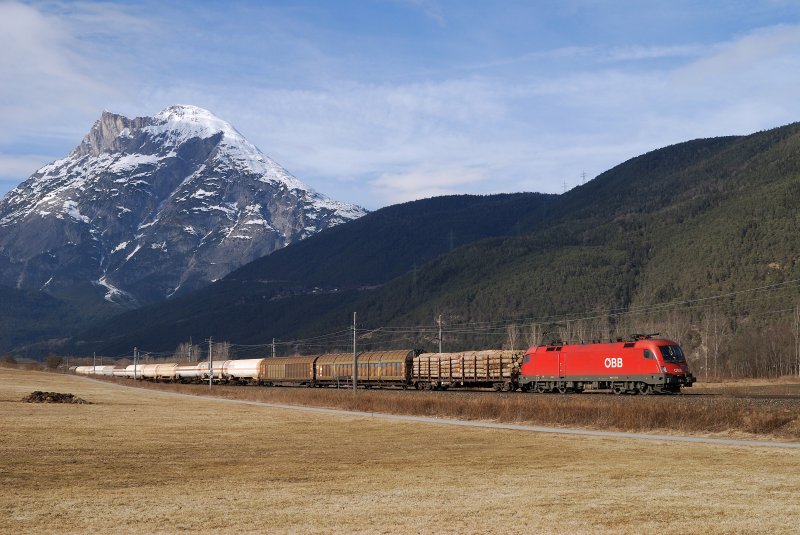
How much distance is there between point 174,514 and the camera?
68.3 ft

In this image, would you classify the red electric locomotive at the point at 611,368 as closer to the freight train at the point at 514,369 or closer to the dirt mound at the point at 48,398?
the freight train at the point at 514,369

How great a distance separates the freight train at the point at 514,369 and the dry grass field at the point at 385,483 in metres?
20.9

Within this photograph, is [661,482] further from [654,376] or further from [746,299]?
[746,299]

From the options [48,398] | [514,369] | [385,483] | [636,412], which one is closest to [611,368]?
[514,369]

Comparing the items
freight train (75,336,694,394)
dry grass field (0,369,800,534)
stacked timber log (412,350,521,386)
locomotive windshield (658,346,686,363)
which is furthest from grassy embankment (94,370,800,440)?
stacked timber log (412,350,521,386)

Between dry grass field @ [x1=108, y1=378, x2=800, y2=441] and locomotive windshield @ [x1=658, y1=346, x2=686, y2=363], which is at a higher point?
locomotive windshield @ [x1=658, y1=346, x2=686, y2=363]

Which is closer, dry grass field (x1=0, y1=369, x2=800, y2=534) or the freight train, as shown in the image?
dry grass field (x1=0, y1=369, x2=800, y2=534)

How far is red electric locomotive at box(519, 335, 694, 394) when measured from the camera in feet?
196

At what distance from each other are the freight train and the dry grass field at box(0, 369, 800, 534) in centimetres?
2088

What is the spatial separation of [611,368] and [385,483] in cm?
4016

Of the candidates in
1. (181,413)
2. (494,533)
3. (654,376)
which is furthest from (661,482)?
(181,413)

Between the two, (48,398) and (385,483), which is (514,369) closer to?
(48,398)

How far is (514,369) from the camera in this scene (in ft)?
244

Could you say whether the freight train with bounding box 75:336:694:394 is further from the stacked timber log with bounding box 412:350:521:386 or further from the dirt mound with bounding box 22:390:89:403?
the dirt mound with bounding box 22:390:89:403
